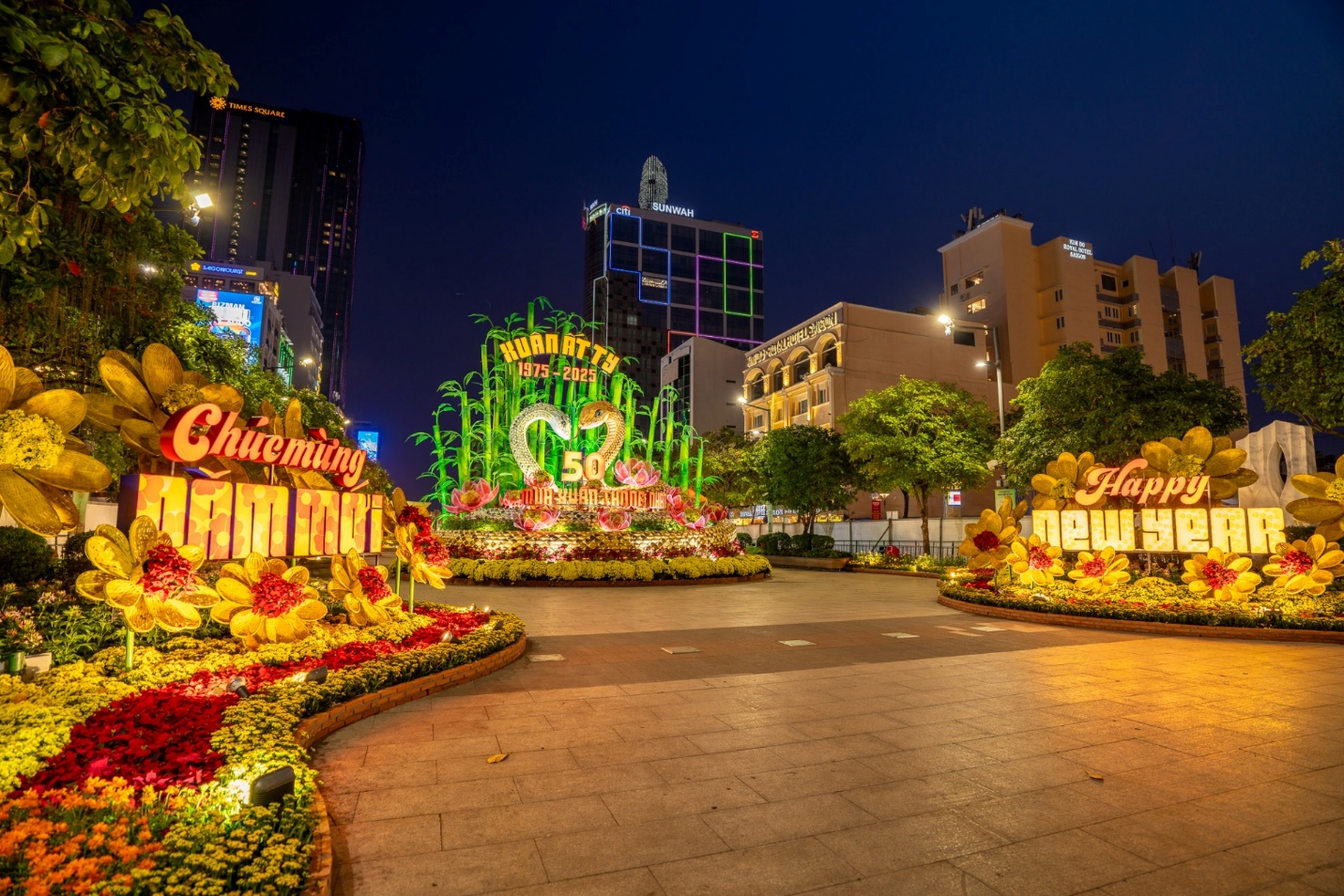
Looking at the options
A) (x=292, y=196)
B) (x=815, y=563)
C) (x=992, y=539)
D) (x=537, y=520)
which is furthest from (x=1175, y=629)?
(x=292, y=196)

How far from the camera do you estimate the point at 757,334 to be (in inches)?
5295

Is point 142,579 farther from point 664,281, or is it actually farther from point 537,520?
point 664,281

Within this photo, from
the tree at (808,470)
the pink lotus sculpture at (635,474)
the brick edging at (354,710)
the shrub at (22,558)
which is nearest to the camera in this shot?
the brick edging at (354,710)

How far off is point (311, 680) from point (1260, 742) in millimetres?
8320

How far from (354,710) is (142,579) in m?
2.53

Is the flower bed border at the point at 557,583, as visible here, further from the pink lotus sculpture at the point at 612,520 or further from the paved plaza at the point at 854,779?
the paved plaza at the point at 854,779

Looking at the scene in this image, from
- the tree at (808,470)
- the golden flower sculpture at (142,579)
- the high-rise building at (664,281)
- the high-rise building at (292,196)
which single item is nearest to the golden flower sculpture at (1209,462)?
the golden flower sculpture at (142,579)

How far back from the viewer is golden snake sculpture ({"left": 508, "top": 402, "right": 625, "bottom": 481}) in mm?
23938

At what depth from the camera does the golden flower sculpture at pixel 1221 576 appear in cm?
1276

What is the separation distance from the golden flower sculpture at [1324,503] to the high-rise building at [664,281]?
110939 millimetres

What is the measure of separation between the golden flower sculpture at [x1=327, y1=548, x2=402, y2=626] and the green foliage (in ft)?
19.7

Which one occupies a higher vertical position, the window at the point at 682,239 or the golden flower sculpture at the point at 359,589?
the window at the point at 682,239

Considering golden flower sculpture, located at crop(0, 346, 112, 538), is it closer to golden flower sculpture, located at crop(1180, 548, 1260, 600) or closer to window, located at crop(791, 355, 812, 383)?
golden flower sculpture, located at crop(1180, 548, 1260, 600)

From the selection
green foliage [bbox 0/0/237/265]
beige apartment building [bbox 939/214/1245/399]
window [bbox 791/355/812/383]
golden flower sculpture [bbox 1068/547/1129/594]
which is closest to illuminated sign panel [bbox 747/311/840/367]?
window [bbox 791/355/812/383]
